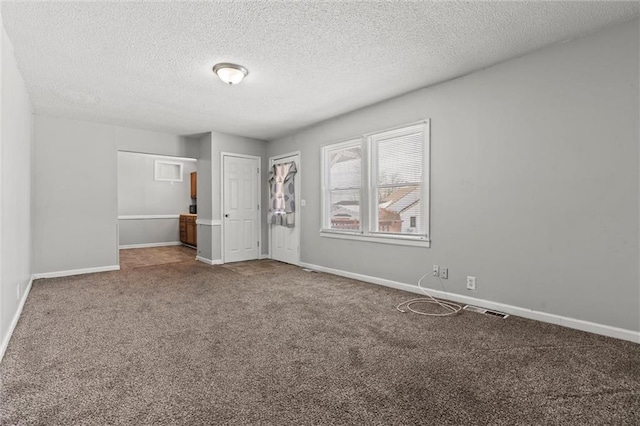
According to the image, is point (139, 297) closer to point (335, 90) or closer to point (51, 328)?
point (51, 328)

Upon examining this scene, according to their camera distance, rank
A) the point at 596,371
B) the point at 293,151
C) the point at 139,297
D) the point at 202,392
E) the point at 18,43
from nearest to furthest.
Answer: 1. the point at 202,392
2. the point at 596,371
3. the point at 18,43
4. the point at 139,297
5. the point at 293,151

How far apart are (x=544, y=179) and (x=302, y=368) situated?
2.58m

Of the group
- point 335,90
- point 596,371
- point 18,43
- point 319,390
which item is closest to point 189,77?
point 18,43

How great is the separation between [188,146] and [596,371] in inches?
253

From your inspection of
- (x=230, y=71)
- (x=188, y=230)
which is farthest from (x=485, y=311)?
(x=188, y=230)

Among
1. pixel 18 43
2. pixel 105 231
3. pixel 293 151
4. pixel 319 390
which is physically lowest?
pixel 319 390

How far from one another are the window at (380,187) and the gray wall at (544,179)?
19cm

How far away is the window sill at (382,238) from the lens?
12.7 feet

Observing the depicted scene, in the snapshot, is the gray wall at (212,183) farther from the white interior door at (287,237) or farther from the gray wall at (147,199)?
the gray wall at (147,199)

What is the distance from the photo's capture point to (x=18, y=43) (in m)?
2.73

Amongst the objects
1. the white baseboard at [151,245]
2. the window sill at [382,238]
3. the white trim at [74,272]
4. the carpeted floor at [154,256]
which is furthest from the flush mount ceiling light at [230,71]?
the white baseboard at [151,245]

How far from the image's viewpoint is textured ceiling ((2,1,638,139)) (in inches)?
91.5

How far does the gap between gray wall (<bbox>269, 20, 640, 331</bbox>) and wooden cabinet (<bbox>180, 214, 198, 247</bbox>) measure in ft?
19.9

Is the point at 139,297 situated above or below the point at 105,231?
below
